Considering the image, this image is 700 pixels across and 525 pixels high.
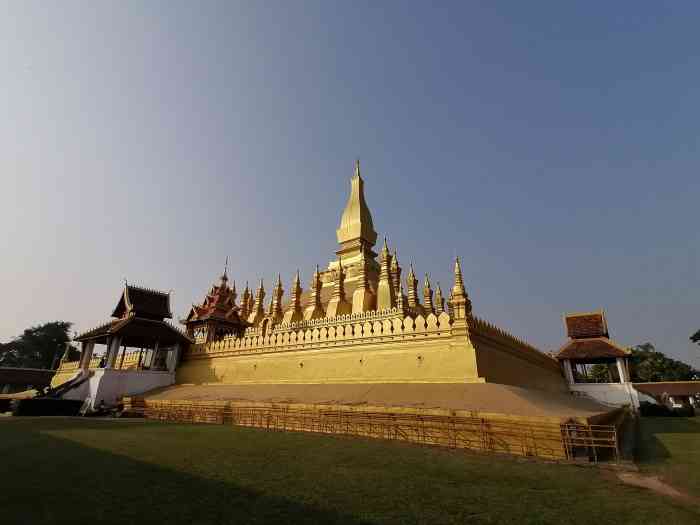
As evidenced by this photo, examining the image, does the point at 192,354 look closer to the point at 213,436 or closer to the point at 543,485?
the point at 213,436

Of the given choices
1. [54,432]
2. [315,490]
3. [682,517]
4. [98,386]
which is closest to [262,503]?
[315,490]

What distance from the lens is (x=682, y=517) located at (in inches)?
169

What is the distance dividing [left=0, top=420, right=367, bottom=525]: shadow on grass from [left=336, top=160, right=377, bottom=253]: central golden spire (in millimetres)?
28040

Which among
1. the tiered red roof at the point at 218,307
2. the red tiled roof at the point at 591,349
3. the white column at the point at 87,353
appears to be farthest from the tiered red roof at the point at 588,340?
the white column at the point at 87,353

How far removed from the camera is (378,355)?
1488 centimetres

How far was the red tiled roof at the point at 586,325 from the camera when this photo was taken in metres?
30.4

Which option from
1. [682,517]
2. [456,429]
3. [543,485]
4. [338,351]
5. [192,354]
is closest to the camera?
[682,517]

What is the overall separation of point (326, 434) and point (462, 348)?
5.49 m

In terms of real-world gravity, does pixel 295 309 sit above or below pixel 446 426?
above

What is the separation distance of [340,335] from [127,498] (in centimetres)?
1222

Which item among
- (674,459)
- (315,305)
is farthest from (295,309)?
(674,459)

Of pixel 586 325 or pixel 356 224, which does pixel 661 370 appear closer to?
pixel 586 325

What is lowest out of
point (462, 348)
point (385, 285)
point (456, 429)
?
point (456, 429)

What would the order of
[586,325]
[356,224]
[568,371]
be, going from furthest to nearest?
[356,224]
[586,325]
[568,371]
